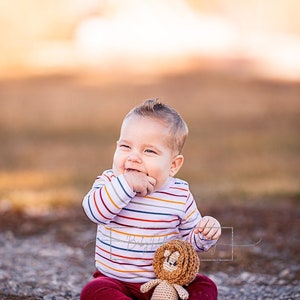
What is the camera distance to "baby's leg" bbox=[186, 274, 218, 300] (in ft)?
11.9

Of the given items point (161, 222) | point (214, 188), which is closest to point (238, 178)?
point (214, 188)

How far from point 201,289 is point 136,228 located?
0.44 meters

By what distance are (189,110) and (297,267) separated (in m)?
12.1

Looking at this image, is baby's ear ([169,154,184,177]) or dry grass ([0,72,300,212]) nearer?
baby's ear ([169,154,184,177])

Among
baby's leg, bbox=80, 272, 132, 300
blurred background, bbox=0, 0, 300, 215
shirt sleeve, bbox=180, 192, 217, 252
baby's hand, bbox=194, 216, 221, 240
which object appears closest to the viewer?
baby's leg, bbox=80, 272, 132, 300

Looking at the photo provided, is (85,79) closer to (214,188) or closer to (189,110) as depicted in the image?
(189,110)

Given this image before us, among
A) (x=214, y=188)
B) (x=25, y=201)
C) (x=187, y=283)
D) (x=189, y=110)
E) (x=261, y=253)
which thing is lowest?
(x=187, y=283)

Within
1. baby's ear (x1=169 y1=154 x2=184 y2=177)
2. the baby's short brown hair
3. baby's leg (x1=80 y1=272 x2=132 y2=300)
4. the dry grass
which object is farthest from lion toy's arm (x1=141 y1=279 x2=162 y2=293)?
the dry grass

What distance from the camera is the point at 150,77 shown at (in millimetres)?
19094

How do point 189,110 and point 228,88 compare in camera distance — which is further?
point 228,88

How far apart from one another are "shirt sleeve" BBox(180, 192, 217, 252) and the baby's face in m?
0.25

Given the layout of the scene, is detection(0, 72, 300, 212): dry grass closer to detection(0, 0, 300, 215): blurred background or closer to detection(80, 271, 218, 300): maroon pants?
detection(0, 0, 300, 215): blurred background

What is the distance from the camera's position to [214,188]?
1005 centimetres

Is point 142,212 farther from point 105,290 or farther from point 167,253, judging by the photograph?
point 105,290
